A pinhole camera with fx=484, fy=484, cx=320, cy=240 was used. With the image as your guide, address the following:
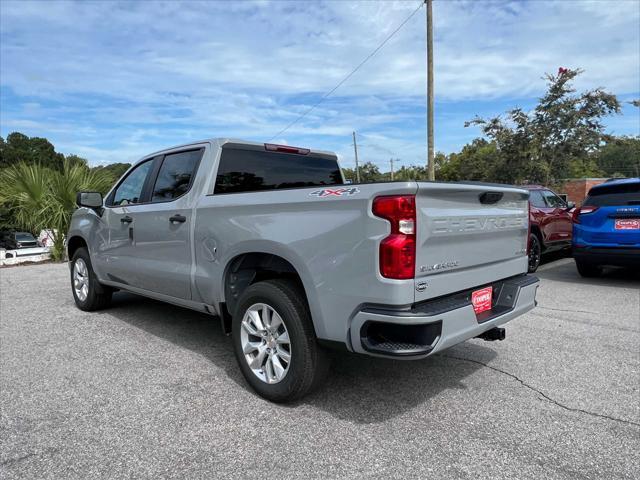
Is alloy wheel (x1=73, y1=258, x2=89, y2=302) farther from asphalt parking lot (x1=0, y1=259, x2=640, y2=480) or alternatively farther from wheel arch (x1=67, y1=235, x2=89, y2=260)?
asphalt parking lot (x1=0, y1=259, x2=640, y2=480)

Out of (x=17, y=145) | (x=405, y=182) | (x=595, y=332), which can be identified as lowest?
(x=595, y=332)

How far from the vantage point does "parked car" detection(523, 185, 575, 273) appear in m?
9.12

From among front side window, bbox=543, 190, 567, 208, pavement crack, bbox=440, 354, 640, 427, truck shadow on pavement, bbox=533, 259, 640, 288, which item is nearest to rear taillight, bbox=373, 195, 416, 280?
pavement crack, bbox=440, 354, 640, 427

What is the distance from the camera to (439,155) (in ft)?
212

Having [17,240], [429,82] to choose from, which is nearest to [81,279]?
[17,240]

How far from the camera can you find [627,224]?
23.4 feet

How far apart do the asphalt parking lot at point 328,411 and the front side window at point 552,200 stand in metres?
5.29

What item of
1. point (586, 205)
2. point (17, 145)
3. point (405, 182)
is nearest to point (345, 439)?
point (405, 182)

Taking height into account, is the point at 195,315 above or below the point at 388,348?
below

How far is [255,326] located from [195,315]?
263 cm

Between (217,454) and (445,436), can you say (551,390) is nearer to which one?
(445,436)

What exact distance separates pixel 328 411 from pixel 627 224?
610cm

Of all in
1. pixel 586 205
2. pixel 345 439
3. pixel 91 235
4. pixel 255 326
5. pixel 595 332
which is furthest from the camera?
pixel 586 205

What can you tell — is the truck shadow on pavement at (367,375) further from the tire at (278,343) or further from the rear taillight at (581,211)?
the rear taillight at (581,211)
